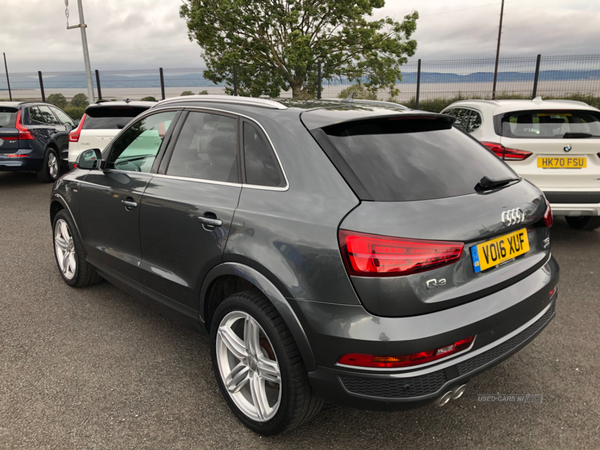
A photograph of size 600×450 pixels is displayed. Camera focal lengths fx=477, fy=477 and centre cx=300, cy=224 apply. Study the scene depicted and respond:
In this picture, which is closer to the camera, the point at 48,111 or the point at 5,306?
the point at 5,306

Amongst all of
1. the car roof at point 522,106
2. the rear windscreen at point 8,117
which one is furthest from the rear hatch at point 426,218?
the rear windscreen at point 8,117

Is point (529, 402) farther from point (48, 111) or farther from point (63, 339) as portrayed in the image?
point (48, 111)

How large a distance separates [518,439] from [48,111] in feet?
35.2

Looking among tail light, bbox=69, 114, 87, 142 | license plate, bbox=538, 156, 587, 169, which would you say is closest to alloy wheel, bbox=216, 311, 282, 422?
license plate, bbox=538, 156, 587, 169

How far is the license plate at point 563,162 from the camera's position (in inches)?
200

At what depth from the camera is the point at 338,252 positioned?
197 centimetres

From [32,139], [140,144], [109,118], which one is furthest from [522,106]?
[32,139]

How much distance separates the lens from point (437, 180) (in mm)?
2275

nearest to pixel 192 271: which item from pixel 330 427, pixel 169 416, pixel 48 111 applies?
pixel 169 416

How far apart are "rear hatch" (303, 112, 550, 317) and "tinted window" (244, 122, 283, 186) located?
0.28 meters

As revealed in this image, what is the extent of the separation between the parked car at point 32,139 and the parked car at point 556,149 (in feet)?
26.8

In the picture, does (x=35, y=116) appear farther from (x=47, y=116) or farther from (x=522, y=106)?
(x=522, y=106)

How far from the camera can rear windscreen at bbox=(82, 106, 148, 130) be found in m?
8.08

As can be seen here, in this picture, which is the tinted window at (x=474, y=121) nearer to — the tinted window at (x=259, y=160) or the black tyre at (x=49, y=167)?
the tinted window at (x=259, y=160)
